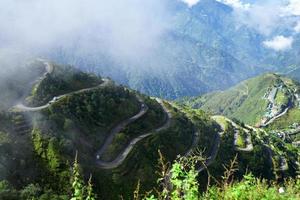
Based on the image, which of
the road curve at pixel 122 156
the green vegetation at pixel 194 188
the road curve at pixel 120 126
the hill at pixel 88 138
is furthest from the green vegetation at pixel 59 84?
the green vegetation at pixel 194 188

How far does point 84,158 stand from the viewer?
130125mm

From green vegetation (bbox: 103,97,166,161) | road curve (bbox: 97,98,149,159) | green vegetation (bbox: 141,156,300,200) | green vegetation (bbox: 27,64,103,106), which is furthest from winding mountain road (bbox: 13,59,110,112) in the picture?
green vegetation (bbox: 141,156,300,200)

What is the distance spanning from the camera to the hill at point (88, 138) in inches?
4702

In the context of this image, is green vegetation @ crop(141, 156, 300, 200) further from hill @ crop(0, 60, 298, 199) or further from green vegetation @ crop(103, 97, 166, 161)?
green vegetation @ crop(103, 97, 166, 161)

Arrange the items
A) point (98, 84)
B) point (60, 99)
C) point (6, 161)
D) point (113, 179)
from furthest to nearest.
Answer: point (98, 84)
point (60, 99)
point (113, 179)
point (6, 161)

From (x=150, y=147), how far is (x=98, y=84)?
43.0 meters

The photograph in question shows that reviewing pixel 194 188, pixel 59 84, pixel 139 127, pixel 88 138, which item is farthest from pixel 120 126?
pixel 194 188

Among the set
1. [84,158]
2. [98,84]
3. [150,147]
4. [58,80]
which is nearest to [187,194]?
[84,158]

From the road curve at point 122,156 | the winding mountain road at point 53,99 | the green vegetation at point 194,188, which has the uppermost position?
→ the green vegetation at point 194,188

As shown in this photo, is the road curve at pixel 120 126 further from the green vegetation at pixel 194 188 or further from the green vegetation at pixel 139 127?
the green vegetation at pixel 194 188

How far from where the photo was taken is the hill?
392ft

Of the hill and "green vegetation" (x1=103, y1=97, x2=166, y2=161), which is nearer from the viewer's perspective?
the hill

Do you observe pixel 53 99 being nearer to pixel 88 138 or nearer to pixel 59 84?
pixel 59 84

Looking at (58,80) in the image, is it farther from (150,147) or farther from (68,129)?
(150,147)
